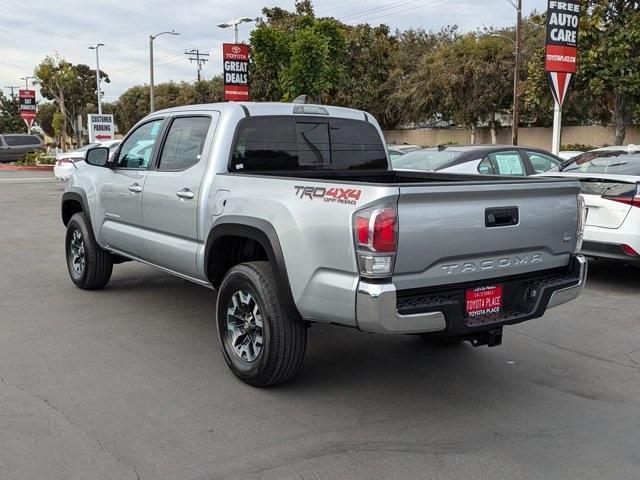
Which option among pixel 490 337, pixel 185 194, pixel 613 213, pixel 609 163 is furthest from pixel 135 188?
pixel 609 163

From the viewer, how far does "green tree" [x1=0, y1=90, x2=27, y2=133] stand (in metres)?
88.6

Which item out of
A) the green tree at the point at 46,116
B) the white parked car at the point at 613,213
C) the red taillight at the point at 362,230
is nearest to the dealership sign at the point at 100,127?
the white parked car at the point at 613,213

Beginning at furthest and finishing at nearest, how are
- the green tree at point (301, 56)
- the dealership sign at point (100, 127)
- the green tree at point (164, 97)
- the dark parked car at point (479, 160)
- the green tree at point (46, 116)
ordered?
1. the green tree at point (46, 116)
2. the green tree at point (164, 97)
3. the dealership sign at point (100, 127)
4. the green tree at point (301, 56)
5. the dark parked car at point (479, 160)

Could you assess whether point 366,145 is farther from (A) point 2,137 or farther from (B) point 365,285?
(A) point 2,137

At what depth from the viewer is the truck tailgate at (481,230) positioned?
3.79m

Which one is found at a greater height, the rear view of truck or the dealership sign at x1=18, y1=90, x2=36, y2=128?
the dealership sign at x1=18, y1=90, x2=36, y2=128

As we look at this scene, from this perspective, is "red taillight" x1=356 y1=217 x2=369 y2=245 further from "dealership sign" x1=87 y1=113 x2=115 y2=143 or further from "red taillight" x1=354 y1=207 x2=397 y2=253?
"dealership sign" x1=87 y1=113 x2=115 y2=143

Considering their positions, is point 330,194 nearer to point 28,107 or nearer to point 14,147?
point 14,147

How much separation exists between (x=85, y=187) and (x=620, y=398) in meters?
5.38

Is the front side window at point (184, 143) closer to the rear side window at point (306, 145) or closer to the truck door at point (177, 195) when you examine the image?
the truck door at point (177, 195)

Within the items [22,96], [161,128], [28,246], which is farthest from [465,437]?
[22,96]

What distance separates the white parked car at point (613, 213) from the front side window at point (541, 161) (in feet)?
9.02

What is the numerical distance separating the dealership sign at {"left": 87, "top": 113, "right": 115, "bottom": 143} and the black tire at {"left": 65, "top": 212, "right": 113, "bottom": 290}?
21.5 m

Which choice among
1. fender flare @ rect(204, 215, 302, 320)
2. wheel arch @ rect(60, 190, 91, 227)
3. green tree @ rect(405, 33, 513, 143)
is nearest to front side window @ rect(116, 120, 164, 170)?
wheel arch @ rect(60, 190, 91, 227)
